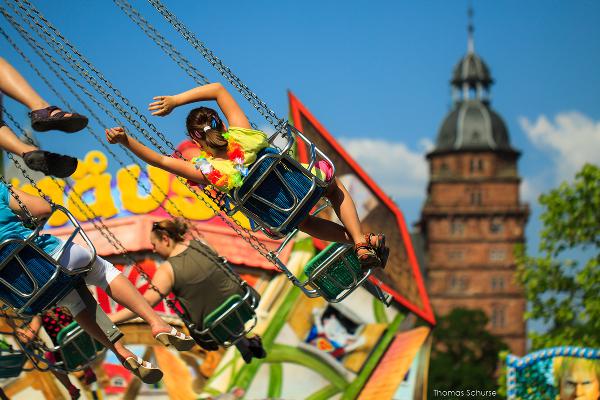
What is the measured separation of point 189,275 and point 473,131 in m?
97.6

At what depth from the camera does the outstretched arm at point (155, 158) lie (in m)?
8.70

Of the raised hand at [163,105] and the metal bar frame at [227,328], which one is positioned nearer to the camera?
the raised hand at [163,105]

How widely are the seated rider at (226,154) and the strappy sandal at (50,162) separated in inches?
35.7

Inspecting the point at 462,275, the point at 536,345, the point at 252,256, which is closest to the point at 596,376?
the point at 252,256

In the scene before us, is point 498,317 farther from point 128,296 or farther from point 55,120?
point 55,120

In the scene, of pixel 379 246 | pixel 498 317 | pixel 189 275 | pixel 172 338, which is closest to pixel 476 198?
pixel 498 317

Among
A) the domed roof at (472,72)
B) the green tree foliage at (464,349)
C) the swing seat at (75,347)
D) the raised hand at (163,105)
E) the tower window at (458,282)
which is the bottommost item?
the swing seat at (75,347)

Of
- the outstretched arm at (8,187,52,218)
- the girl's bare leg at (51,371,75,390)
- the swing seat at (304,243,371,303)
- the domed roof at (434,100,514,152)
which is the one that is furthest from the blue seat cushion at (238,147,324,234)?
the domed roof at (434,100,514,152)

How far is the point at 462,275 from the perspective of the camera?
102938 mm

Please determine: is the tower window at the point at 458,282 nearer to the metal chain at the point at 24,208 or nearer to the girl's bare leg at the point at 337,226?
the girl's bare leg at the point at 337,226

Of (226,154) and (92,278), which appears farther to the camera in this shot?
(226,154)

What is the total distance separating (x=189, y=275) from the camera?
11.7 meters

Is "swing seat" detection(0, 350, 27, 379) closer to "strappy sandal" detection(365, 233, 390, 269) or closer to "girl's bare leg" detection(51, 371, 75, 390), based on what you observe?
"girl's bare leg" detection(51, 371, 75, 390)

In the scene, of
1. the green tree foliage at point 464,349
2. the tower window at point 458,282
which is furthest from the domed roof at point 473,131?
the green tree foliage at point 464,349
